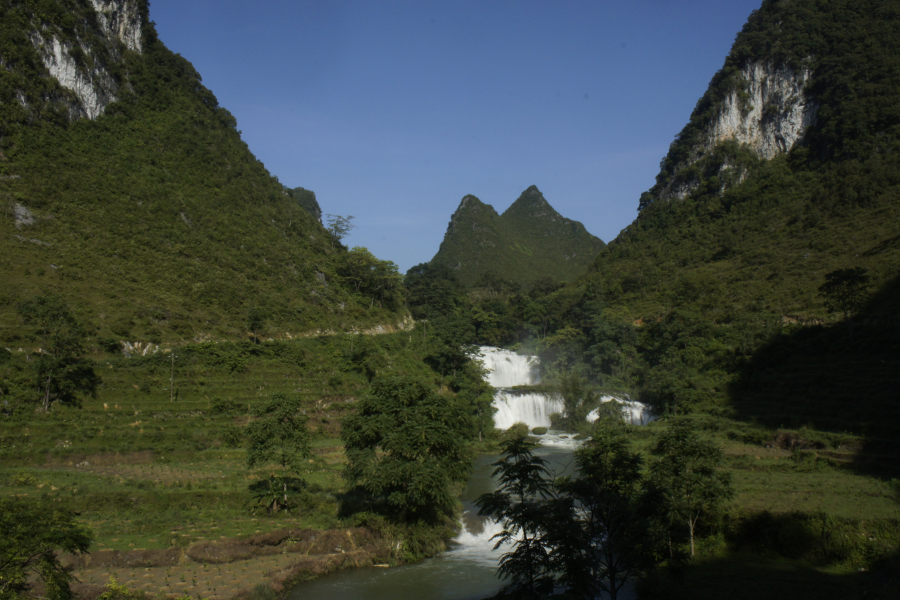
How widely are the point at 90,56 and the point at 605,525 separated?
64429 mm

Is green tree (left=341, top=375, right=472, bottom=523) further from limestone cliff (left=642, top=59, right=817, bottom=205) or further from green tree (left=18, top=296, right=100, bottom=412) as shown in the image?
limestone cliff (left=642, top=59, right=817, bottom=205)

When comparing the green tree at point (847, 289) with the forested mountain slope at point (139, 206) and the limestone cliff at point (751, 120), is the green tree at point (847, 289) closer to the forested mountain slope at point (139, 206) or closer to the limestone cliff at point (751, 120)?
the forested mountain slope at point (139, 206)

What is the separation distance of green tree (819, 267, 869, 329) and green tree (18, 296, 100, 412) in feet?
157

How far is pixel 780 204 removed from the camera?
67.0 m

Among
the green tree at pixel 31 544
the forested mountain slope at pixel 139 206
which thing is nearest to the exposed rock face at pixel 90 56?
the forested mountain slope at pixel 139 206

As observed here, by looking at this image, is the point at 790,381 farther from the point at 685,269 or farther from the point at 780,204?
the point at 780,204

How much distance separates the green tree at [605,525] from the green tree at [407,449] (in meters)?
5.40

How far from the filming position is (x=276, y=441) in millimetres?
22359

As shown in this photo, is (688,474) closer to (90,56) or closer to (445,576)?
(445,576)

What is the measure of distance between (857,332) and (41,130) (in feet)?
219

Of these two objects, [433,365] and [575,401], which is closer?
[575,401]

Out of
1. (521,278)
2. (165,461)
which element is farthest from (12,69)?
(521,278)

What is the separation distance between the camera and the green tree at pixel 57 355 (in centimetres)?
2716

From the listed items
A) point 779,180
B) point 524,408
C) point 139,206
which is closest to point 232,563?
point 524,408
